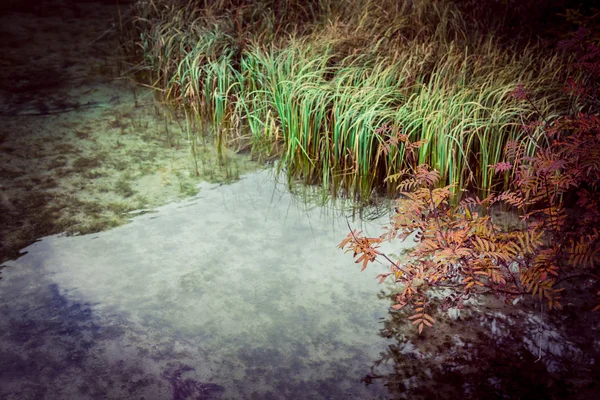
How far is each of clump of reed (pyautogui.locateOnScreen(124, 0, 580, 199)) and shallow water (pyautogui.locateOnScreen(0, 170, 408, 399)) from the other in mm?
439

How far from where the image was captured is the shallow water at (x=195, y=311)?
Result: 1.89m

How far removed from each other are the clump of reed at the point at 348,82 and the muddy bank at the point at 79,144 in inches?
10.3

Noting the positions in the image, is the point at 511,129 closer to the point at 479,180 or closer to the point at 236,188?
the point at 479,180

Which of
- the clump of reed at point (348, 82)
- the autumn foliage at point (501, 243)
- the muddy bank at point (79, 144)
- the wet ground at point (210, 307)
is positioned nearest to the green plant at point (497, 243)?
the autumn foliage at point (501, 243)

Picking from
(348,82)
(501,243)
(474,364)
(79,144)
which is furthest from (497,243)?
(79,144)

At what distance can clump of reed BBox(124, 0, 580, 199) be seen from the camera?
2.92m

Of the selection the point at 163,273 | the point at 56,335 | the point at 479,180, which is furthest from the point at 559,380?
the point at 56,335

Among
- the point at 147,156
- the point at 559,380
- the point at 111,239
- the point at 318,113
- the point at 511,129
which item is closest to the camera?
the point at 559,380

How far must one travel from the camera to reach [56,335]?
2.05m

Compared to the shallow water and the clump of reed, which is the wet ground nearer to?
the shallow water

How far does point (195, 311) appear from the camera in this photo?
7.16ft

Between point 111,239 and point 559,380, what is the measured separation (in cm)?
188

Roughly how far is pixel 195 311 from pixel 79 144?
1.70 m

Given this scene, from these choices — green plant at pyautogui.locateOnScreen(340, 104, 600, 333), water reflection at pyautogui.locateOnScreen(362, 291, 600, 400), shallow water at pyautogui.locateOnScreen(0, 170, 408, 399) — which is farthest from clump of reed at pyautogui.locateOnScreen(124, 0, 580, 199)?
water reflection at pyautogui.locateOnScreen(362, 291, 600, 400)
